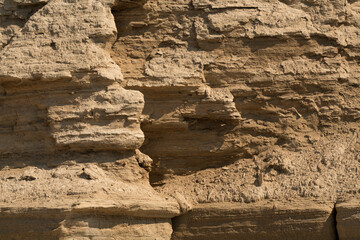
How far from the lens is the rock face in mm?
6758

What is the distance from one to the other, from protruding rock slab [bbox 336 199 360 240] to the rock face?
0.01 m

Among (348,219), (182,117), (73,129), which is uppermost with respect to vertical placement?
(182,117)

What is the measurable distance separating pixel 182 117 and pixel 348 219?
6.18 feet

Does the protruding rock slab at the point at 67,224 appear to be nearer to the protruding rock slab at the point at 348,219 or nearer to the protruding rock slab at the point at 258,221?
the protruding rock slab at the point at 258,221

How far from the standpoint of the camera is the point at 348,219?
6645 millimetres

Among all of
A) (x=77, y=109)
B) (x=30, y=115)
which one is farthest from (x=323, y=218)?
(x=30, y=115)

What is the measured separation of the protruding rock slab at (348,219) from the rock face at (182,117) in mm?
11

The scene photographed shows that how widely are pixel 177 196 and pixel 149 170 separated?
371 millimetres

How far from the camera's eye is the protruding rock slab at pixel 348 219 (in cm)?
662

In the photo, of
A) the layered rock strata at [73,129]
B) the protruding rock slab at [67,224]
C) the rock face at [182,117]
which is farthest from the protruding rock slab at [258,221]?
the protruding rock slab at [67,224]

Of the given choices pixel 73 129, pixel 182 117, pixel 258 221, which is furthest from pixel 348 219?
pixel 73 129

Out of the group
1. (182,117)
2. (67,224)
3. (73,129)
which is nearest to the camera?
(67,224)

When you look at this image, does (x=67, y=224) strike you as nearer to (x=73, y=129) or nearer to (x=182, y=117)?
(x=73, y=129)

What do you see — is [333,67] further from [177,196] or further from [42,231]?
[42,231]
